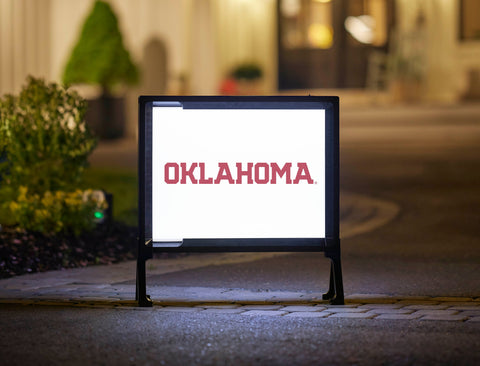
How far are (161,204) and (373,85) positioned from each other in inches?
795

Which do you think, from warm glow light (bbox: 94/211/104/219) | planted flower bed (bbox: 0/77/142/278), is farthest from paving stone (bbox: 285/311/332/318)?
warm glow light (bbox: 94/211/104/219)

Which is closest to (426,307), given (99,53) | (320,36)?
(99,53)

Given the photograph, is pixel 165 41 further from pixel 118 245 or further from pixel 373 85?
pixel 118 245

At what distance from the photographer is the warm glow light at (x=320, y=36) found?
28.6m

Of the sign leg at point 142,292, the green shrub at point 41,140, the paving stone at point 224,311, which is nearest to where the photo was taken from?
the paving stone at point 224,311

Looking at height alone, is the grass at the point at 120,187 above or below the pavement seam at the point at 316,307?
above

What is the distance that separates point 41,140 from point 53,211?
66 cm

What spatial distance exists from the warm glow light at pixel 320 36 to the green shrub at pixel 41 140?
19.3 m

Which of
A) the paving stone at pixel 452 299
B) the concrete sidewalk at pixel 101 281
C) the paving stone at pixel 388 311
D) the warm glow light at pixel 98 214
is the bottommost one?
the paving stone at pixel 388 311

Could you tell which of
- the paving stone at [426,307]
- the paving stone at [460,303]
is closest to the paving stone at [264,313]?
the paving stone at [426,307]

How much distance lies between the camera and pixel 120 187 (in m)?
13.6

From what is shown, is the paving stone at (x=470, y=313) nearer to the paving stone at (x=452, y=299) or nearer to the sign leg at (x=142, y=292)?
the paving stone at (x=452, y=299)

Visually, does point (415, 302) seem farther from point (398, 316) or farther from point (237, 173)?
point (237, 173)

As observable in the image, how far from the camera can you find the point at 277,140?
23.9 ft
